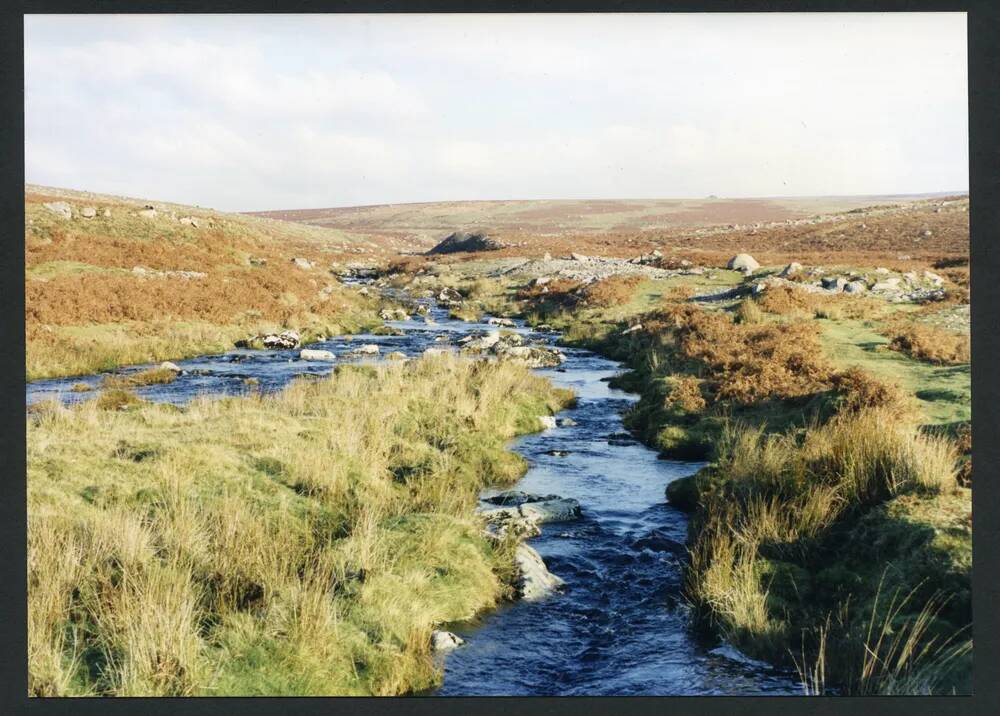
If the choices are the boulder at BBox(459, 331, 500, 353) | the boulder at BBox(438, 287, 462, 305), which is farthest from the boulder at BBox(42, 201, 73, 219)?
the boulder at BBox(459, 331, 500, 353)

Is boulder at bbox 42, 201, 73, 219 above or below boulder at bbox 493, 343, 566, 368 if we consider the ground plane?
above

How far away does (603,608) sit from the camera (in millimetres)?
7789

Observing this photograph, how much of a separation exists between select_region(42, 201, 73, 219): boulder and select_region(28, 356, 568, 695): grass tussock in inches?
639

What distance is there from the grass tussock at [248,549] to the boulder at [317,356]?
20.2 feet

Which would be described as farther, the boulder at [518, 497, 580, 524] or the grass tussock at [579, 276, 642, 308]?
the grass tussock at [579, 276, 642, 308]

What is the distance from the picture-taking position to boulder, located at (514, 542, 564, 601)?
316 inches

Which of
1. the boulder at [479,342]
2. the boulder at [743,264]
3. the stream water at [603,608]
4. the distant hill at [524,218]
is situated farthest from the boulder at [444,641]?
the distant hill at [524,218]

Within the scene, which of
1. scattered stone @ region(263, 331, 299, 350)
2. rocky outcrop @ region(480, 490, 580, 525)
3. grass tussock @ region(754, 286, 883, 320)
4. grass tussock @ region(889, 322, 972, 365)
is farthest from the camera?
scattered stone @ region(263, 331, 299, 350)

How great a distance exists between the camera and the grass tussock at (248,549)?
636 cm

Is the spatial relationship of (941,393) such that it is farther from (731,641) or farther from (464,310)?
(464,310)

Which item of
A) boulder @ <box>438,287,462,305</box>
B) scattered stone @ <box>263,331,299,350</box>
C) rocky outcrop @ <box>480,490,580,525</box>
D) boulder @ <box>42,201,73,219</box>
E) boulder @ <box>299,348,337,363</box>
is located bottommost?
rocky outcrop @ <box>480,490,580,525</box>

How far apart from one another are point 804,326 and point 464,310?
13586 mm

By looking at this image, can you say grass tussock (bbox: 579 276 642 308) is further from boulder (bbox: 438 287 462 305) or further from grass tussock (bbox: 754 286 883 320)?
boulder (bbox: 438 287 462 305)

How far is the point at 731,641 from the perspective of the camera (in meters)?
7.13
